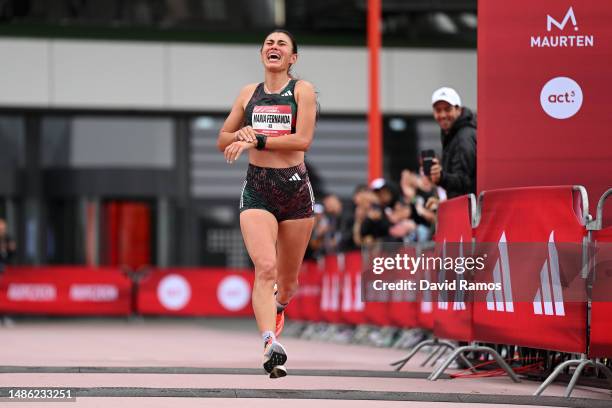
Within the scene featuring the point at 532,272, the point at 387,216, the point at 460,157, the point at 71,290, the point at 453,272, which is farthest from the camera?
the point at 71,290

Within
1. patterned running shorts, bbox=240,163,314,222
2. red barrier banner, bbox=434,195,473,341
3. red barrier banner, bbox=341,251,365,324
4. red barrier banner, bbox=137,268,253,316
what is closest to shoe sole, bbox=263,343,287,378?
patterned running shorts, bbox=240,163,314,222

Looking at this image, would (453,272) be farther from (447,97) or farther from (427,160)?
(447,97)

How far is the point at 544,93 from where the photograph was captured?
11.4 metres

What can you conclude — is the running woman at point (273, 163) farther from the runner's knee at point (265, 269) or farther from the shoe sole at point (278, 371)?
the shoe sole at point (278, 371)

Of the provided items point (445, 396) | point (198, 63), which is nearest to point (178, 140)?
point (198, 63)

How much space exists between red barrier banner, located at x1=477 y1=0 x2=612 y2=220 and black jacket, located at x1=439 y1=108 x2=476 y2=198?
32.7 inches

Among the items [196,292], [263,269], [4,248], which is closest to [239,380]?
[263,269]

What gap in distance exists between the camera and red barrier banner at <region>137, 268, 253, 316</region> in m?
27.0

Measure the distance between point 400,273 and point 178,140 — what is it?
66.6 feet

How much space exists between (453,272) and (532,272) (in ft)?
3.76

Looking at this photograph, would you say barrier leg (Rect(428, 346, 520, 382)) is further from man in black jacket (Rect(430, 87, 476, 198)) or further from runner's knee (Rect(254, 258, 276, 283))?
man in black jacket (Rect(430, 87, 476, 198))

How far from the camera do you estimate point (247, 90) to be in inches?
392

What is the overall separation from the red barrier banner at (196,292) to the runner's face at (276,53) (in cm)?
1717

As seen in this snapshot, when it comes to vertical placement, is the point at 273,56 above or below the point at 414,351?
above
